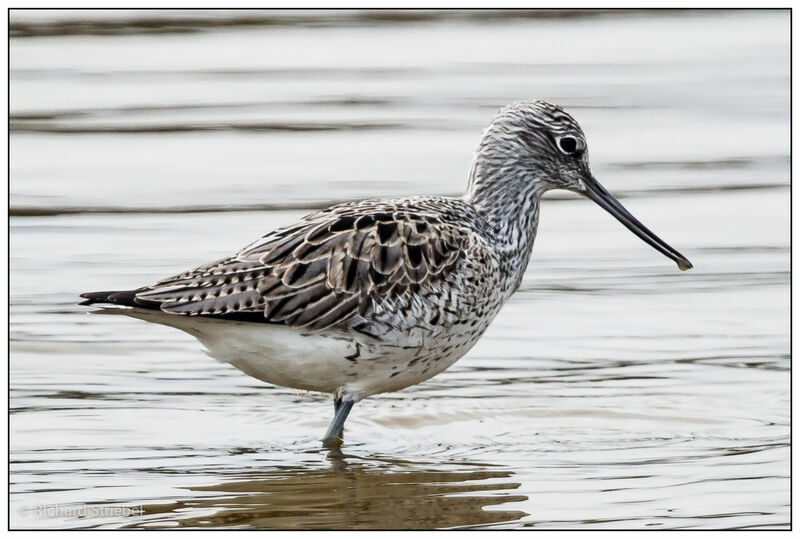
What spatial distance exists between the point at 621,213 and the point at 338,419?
229 centimetres

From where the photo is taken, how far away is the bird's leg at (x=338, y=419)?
8.39 metres

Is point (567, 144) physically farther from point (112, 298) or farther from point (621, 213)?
point (112, 298)

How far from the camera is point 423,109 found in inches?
618

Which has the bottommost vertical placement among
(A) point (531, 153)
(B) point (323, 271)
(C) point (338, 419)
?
(C) point (338, 419)

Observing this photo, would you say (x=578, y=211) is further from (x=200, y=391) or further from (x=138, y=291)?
(x=138, y=291)

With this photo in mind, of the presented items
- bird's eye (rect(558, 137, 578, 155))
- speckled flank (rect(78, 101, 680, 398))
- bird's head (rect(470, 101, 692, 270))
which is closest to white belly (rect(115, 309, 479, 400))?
speckled flank (rect(78, 101, 680, 398))

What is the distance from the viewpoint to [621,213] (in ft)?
30.7

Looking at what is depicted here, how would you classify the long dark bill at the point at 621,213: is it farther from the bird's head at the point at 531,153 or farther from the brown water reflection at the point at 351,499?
the brown water reflection at the point at 351,499

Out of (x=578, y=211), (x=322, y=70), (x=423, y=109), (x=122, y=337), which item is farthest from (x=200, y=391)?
(x=322, y=70)

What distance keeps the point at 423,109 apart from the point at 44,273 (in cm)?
542

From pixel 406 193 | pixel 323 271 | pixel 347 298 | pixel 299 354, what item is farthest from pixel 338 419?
pixel 406 193

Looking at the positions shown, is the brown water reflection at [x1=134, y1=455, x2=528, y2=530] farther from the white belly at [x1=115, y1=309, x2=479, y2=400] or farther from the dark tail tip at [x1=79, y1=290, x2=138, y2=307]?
the dark tail tip at [x1=79, y1=290, x2=138, y2=307]

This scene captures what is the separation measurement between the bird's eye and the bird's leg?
2.05 metres

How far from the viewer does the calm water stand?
789 cm
